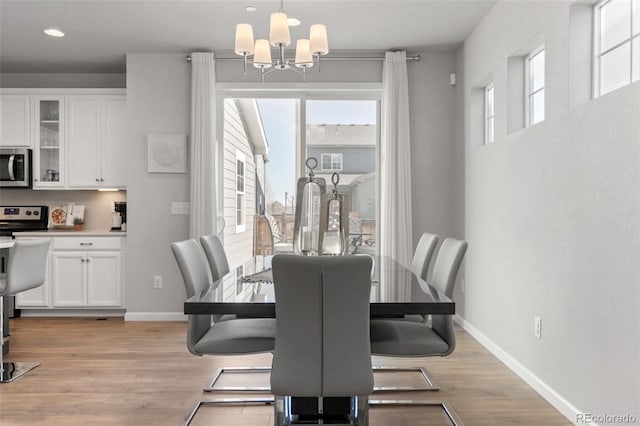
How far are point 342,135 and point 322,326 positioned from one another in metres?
3.60

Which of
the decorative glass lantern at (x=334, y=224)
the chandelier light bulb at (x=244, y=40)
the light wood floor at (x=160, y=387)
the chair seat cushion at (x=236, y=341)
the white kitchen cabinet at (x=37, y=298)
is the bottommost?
the light wood floor at (x=160, y=387)

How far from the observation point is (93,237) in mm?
5113

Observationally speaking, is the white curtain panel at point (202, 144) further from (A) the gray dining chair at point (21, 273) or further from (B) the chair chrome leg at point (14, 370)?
(B) the chair chrome leg at point (14, 370)

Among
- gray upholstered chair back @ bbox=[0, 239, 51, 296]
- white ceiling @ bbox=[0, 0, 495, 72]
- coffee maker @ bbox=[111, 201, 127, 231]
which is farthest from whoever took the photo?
coffee maker @ bbox=[111, 201, 127, 231]

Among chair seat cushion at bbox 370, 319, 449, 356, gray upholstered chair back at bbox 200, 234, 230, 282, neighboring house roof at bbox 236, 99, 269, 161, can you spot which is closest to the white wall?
chair seat cushion at bbox 370, 319, 449, 356

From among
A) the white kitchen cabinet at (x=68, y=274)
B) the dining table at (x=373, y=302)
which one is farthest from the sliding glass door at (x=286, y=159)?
the dining table at (x=373, y=302)

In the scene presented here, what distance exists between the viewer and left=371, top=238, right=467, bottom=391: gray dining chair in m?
2.35

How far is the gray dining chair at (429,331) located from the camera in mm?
2346

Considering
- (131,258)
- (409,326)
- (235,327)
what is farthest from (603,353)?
(131,258)

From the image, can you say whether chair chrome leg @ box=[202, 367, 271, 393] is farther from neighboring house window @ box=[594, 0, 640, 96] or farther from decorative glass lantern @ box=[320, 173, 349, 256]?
neighboring house window @ box=[594, 0, 640, 96]

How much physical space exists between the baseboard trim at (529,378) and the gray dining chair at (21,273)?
10.8 ft

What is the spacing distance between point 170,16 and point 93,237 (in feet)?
7.87

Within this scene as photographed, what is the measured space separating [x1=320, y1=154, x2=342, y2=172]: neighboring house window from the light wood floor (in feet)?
6.72

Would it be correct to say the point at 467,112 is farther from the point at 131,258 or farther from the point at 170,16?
the point at 131,258
